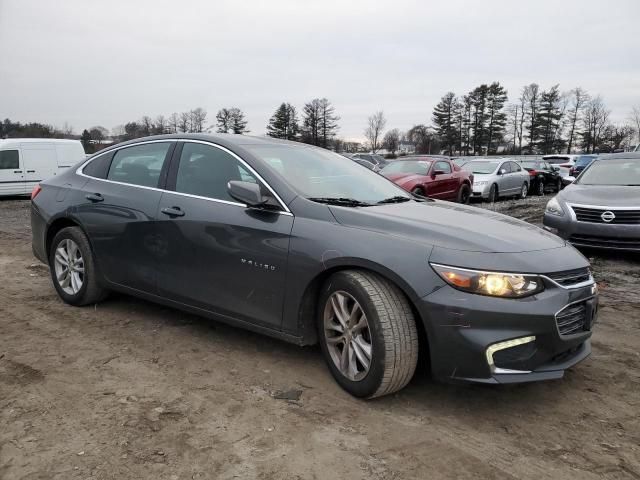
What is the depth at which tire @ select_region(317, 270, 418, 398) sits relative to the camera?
283cm

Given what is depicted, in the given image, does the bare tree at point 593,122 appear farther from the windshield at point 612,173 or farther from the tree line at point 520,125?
the windshield at point 612,173

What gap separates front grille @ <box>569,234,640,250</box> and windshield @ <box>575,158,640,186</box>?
1326 millimetres

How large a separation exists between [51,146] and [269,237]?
17.0 m

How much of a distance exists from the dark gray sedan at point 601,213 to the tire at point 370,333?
16.3ft

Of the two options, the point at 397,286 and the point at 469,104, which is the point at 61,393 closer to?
the point at 397,286

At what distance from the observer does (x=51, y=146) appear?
1764cm

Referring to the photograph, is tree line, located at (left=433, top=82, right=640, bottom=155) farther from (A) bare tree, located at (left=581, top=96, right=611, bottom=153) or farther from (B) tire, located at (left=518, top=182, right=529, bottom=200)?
(B) tire, located at (left=518, top=182, right=529, bottom=200)

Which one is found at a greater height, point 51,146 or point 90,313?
point 51,146

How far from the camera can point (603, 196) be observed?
7129 mm

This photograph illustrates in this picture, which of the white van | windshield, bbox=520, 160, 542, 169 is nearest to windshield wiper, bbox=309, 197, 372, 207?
the white van

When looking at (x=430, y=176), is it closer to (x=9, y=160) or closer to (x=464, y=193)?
(x=464, y=193)

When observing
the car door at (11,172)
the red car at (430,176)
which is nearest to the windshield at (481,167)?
the red car at (430,176)

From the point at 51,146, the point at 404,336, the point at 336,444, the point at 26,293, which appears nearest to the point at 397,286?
the point at 404,336

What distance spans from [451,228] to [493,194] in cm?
1432
